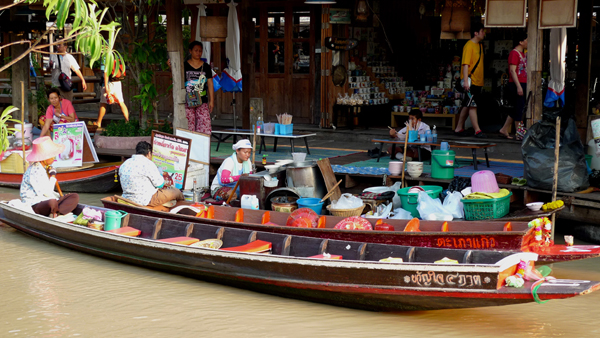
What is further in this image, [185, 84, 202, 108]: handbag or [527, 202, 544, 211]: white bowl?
[185, 84, 202, 108]: handbag

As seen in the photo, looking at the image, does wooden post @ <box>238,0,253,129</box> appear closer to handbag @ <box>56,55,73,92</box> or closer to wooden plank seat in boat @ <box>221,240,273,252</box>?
handbag @ <box>56,55,73,92</box>

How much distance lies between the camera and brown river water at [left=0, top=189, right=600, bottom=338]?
6.41m

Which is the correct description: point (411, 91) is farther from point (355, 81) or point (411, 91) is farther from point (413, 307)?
point (413, 307)

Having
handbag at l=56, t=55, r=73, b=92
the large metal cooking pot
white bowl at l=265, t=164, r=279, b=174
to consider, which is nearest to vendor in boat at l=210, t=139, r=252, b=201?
white bowl at l=265, t=164, r=279, b=174

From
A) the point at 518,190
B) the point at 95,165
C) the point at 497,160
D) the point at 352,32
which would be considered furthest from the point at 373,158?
the point at 95,165

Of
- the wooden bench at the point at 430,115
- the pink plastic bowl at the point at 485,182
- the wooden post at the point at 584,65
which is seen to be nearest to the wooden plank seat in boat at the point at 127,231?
the pink plastic bowl at the point at 485,182

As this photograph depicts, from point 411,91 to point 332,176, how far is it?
6.81 metres

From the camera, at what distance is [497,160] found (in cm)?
1138

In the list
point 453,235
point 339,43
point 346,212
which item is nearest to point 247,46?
point 339,43

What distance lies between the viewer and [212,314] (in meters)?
6.91

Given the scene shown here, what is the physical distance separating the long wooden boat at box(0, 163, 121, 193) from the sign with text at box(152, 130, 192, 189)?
1.81 metres

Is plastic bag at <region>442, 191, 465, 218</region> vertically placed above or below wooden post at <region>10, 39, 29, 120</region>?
below

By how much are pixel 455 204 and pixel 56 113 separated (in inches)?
324

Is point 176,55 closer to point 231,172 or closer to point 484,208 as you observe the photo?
point 231,172
